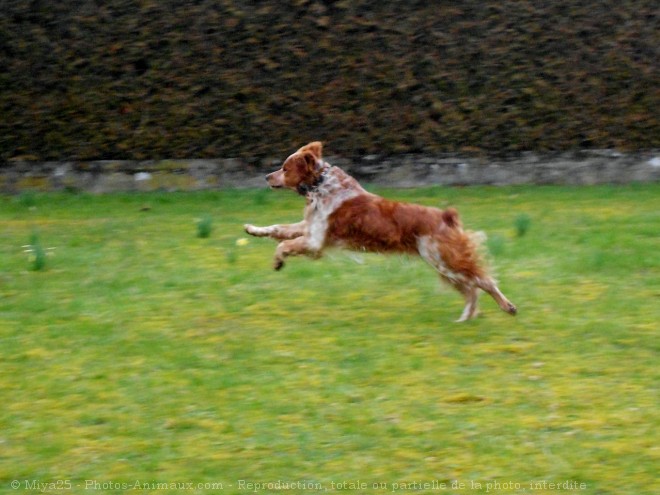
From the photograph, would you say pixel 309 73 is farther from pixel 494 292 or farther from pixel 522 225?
pixel 494 292

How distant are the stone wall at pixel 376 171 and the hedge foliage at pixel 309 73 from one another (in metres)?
0.21

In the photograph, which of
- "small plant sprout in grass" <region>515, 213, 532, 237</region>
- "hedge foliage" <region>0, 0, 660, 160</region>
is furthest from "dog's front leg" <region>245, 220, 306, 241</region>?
"hedge foliage" <region>0, 0, 660, 160</region>

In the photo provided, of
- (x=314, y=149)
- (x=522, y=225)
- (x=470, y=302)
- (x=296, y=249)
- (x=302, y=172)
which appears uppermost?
(x=314, y=149)

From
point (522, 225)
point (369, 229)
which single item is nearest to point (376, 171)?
point (522, 225)

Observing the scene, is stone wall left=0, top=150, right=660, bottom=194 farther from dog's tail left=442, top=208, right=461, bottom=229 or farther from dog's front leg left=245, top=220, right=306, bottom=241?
dog's tail left=442, top=208, right=461, bottom=229

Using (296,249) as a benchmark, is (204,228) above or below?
below

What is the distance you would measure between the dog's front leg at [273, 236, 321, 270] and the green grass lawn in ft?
0.77

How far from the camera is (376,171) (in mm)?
14062

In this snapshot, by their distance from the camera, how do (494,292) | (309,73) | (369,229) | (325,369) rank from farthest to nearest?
(309,73) < (369,229) < (494,292) < (325,369)

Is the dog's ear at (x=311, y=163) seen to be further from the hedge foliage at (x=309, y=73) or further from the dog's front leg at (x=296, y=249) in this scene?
the hedge foliage at (x=309, y=73)

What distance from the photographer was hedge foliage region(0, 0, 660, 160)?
13.7 meters

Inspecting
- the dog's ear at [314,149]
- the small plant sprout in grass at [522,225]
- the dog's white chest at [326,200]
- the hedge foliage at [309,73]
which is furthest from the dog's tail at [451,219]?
the hedge foliage at [309,73]

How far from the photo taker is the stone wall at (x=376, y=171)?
1394 centimetres

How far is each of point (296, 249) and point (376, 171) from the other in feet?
21.5
